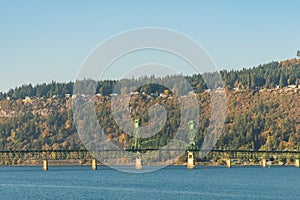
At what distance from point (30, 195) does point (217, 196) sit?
39016 mm

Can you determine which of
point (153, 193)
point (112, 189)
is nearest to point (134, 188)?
point (112, 189)

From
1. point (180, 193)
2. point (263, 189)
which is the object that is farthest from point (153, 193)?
point (263, 189)

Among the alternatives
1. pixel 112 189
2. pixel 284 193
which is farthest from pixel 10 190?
pixel 284 193

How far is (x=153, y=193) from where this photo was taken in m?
174

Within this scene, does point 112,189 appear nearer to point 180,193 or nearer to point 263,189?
point 180,193

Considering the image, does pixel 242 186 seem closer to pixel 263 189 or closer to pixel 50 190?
pixel 263 189

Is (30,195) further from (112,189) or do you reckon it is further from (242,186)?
(242,186)

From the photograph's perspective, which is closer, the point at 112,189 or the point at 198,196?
the point at 198,196

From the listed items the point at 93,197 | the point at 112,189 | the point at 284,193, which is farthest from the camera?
the point at 112,189

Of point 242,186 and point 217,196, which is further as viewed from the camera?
point 242,186

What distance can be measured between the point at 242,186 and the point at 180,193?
93.3 ft

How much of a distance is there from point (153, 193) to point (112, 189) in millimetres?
17393

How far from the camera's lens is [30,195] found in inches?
6742

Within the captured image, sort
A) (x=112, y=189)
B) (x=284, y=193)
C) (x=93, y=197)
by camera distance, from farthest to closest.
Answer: (x=112, y=189) → (x=284, y=193) → (x=93, y=197)
